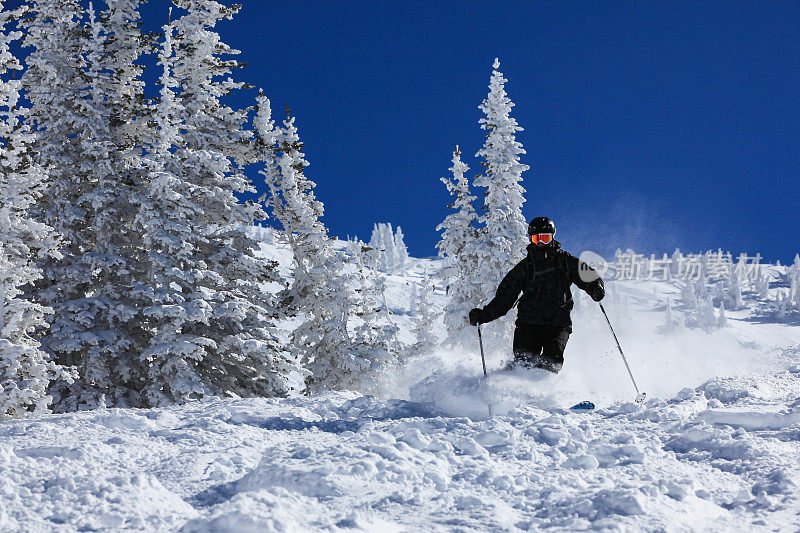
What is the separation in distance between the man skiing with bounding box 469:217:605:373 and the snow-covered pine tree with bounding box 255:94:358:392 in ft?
30.7

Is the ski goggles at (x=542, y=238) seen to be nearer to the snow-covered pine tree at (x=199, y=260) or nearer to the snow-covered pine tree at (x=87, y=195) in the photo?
the snow-covered pine tree at (x=199, y=260)

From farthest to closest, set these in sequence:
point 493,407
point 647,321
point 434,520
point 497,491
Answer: point 647,321, point 493,407, point 497,491, point 434,520

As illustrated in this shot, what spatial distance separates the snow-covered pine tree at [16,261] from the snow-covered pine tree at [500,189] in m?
15.0

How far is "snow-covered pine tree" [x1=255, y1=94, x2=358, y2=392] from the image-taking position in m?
16.9

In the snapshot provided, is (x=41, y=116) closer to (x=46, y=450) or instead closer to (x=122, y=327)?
(x=122, y=327)

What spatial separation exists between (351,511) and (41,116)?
584 inches

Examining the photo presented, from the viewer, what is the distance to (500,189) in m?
21.2

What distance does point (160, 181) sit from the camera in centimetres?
1220

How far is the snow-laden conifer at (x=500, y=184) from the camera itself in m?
20.8

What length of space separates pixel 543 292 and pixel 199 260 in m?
8.19

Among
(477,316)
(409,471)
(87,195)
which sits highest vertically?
(87,195)

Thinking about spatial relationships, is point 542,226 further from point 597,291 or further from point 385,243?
point 385,243

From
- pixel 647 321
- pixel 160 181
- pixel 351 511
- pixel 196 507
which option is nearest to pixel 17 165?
pixel 160 181

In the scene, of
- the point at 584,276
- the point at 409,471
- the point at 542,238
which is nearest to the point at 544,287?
the point at 584,276
